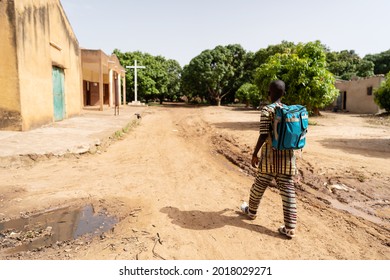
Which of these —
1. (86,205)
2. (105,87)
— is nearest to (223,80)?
(105,87)

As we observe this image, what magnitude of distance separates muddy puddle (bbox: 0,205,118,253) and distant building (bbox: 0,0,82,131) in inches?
249

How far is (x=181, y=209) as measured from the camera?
157 inches

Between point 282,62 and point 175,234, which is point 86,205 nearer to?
point 175,234

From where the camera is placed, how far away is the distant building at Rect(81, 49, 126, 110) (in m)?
17.9

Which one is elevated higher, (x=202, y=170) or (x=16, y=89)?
(x=16, y=89)

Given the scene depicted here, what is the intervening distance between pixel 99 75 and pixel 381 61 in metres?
39.0

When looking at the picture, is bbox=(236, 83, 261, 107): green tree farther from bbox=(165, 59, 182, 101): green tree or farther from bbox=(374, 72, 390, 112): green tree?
bbox=(165, 59, 182, 101): green tree

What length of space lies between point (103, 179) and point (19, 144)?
3.16 meters

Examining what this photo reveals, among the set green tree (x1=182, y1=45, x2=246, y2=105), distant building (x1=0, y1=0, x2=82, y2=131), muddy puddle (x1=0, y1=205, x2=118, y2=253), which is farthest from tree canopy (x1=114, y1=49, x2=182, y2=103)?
muddy puddle (x1=0, y1=205, x2=118, y2=253)

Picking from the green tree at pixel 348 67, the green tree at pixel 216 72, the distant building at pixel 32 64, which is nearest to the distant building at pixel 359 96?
the green tree at pixel 348 67

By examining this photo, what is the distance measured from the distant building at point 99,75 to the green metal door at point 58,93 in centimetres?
422

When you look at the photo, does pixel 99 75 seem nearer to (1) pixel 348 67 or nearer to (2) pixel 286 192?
(2) pixel 286 192

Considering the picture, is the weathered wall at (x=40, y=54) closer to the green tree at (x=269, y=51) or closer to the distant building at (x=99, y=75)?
the distant building at (x=99, y=75)

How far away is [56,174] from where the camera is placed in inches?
217
